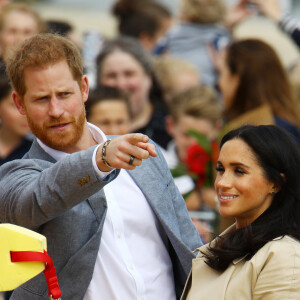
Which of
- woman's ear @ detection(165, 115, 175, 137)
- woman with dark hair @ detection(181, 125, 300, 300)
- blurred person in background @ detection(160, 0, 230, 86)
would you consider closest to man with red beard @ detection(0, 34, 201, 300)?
woman with dark hair @ detection(181, 125, 300, 300)

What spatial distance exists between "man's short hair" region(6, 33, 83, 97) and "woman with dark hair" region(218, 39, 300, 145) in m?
2.20

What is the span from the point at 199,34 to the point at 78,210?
5.41m

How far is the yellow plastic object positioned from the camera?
A: 268 cm

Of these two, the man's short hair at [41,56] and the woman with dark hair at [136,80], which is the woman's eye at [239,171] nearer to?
the man's short hair at [41,56]

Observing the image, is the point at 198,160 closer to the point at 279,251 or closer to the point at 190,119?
the point at 190,119

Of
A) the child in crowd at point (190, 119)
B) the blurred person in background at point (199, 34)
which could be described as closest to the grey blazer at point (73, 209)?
the child in crowd at point (190, 119)

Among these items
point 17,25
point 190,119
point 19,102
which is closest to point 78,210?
point 19,102

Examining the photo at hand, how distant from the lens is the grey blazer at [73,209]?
3020mm

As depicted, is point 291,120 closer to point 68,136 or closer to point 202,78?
point 68,136

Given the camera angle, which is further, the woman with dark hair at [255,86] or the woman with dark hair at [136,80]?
the woman with dark hair at [136,80]

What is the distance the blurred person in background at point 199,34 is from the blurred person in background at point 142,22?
153mm

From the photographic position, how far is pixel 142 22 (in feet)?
29.5

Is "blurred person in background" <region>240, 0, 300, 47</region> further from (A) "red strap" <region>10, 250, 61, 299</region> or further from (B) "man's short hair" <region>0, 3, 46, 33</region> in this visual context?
(A) "red strap" <region>10, 250, 61, 299</region>

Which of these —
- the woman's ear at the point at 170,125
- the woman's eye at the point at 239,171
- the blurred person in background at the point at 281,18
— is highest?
the blurred person in background at the point at 281,18
